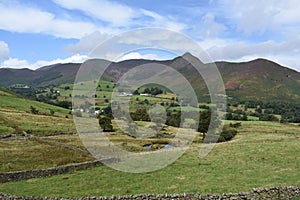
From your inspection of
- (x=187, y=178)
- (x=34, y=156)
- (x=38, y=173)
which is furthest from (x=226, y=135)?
(x=38, y=173)

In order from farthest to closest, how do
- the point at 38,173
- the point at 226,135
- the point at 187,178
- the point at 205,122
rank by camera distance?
the point at 205,122 → the point at 226,135 → the point at 38,173 → the point at 187,178

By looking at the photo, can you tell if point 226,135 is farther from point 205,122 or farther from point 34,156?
point 34,156

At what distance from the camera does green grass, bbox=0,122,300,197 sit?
23.2 m

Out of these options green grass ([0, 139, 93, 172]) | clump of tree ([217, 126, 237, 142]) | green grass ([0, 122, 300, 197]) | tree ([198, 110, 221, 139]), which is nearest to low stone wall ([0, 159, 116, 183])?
green grass ([0, 122, 300, 197])

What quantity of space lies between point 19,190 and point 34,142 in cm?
2887

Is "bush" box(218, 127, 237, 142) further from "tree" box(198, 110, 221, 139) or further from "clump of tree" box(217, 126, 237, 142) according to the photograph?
"tree" box(198, 110, 221, 139)

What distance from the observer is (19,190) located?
85.2 feet

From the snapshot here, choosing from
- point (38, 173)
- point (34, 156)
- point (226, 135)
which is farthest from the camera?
point (226, 135)

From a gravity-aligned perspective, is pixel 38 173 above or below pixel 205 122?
below

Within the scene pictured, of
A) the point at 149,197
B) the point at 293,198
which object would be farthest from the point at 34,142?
the point at 293,198

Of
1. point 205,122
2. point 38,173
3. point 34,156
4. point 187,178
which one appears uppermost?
point 205,122

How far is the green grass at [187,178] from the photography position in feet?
76.2

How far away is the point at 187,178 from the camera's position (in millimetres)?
26438

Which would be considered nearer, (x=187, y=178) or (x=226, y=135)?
(x=187, y=178)
